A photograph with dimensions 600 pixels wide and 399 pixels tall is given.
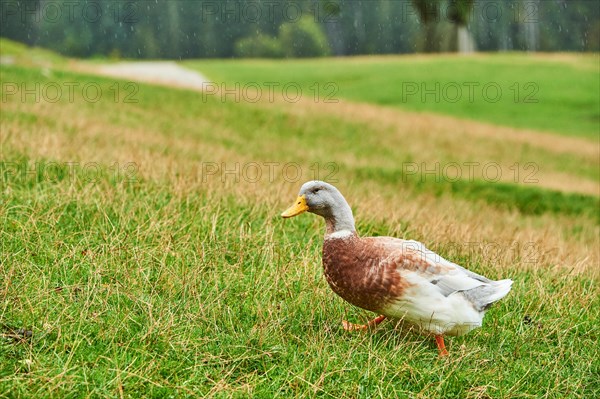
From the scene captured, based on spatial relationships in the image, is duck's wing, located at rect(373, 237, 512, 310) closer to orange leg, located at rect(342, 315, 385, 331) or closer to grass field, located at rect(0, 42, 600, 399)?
grass field, located at rect(0, 42, 600, 399)

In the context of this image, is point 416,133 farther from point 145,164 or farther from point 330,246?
point 330,246

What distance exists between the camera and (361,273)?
4.65 meters

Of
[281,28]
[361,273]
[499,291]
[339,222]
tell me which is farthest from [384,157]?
[281,28]

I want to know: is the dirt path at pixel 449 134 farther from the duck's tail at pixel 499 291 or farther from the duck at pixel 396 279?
the duck at pixel 396 279

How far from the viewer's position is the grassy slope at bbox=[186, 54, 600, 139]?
104ft

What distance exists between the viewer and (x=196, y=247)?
5.91 meters

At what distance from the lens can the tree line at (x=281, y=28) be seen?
91812 mm

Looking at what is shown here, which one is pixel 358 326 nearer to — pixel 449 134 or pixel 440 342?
pixel 440 342

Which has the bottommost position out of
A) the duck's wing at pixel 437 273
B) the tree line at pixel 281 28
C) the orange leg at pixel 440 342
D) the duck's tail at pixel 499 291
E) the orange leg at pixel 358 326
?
the orange leg at pixel 440 342

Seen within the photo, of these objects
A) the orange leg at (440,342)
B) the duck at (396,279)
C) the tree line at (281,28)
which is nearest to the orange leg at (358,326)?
the duck at (396,279)

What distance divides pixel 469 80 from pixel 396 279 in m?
35.9

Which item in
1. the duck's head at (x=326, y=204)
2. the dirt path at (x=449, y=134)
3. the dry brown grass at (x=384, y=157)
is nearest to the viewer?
the duck's head at (x=326, y=204)

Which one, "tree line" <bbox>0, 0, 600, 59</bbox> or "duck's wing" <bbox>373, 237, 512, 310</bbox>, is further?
"tree line" <bbox>0, 0, 600, 59</bbox>

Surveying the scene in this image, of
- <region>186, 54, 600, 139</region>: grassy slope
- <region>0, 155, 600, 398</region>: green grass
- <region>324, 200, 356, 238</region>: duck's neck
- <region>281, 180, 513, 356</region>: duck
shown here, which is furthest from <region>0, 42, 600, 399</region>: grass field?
<region>186, 54, 600, 139</region>: grassy slope
